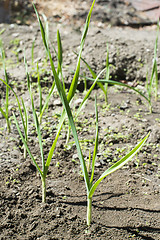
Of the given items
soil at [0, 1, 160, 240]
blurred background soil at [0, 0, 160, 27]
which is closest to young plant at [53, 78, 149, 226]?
soil at [0, 1, 160, 240]

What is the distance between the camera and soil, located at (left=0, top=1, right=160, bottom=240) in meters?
1.19

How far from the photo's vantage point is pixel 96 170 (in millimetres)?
1671

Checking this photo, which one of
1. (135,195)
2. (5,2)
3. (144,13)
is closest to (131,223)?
(135,195)

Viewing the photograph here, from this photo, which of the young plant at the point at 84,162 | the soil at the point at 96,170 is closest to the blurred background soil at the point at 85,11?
the soil at the point at 96,170

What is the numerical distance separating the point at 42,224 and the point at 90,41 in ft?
8.24

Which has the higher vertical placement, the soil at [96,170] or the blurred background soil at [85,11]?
the blurred background soil at [85,11]

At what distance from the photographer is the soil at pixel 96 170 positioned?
1.19 metres

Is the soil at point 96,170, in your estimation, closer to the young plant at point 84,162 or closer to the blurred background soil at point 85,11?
the young plant at point 84,162

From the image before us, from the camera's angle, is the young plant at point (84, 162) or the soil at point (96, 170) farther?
the soil at point (96, 170)

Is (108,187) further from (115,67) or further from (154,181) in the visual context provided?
(115,67)

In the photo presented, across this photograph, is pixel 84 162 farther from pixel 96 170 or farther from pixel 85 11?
pixel 85 11

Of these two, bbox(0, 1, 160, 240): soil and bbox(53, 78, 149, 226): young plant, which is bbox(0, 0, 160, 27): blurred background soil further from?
bbox(53, 78, 149, 226): young plant

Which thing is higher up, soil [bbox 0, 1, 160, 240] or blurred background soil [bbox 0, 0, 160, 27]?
blurred background soil [bbox 0, 0, 160, 27]

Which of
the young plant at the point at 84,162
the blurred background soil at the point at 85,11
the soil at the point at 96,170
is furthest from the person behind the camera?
the blurred background soil at the point at 85,11
